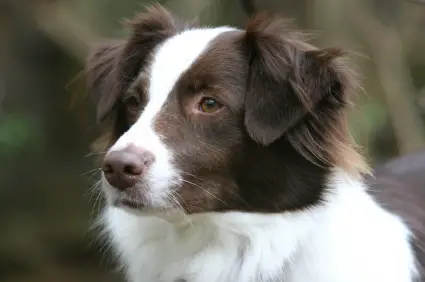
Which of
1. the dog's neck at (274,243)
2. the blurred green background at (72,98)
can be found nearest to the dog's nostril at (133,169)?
the dog's neck at (274,243)

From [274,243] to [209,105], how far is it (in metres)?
0.58

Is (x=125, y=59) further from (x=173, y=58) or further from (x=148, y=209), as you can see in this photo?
(x=148, y=209)

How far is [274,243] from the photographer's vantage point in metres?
3.18

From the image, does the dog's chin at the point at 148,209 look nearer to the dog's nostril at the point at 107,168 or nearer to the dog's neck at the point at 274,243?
the dog's neck at the point at 274,243

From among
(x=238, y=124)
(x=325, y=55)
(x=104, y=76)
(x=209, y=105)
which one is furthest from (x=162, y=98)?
(x=325, y=55)

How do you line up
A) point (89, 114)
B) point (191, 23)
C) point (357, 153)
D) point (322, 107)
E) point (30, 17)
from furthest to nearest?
point (89, 114) < point (30, 17) < point (191, 23) < point (357, 153) < point (322, 107)

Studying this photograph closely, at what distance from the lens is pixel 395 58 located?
21.3 feet

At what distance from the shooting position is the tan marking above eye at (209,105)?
10.1 ft

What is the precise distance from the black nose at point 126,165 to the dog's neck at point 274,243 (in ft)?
1.00

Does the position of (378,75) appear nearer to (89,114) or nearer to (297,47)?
(89,114)

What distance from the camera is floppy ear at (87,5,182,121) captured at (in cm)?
345

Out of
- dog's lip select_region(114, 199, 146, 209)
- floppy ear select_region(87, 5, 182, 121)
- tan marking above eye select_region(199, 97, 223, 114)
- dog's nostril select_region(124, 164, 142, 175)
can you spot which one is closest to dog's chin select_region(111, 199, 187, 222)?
dog's lip select_region(114, 199, 146, 209)

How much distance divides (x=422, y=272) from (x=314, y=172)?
0.68 meters

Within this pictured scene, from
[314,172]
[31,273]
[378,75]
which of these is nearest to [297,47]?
[314,172]
